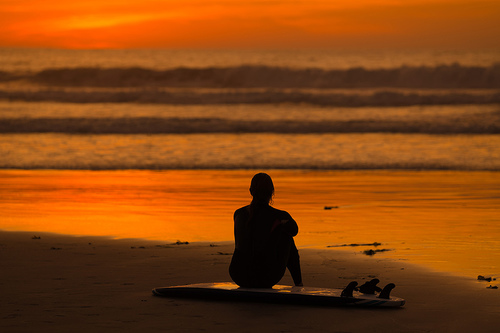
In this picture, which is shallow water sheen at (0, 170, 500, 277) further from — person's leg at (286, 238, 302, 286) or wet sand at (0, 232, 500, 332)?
person's leg at (286, 238, 302, 286)

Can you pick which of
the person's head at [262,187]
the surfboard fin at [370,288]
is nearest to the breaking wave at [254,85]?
the person's head at [262,187]

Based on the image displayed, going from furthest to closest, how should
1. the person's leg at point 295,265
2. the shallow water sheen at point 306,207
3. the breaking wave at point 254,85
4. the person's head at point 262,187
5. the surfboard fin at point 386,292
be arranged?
1. the breaking wave at point 254,85
2. the shallow water sheen at point 306,207
3. the person's leg at point 295,265
4. the person's head at point 262,187
5. the surfboard fin at point 386,292

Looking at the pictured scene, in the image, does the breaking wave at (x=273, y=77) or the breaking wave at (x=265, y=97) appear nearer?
the breaking wave at (x=265, y=97)

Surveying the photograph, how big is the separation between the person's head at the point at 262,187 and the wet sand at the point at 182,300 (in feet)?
3.05

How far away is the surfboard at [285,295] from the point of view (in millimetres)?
6621

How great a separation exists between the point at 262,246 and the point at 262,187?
535 mm

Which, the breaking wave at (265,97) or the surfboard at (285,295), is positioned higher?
the breaking wave at (265,97)

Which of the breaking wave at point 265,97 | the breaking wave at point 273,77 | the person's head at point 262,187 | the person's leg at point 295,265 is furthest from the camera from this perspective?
the breaking wave at point 273,77

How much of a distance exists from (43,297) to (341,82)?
45.2m

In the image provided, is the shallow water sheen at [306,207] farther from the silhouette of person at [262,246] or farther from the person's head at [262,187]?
the person's head at [262,187]

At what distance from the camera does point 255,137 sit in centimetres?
2941

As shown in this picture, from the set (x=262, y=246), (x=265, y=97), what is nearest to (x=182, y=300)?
(x=262, y=246)

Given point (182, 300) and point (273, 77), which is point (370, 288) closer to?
point (182, 300)

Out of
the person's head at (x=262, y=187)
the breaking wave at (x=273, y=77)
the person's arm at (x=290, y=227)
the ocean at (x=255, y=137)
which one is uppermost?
A: the breaking wave at (x=273, y=77)
